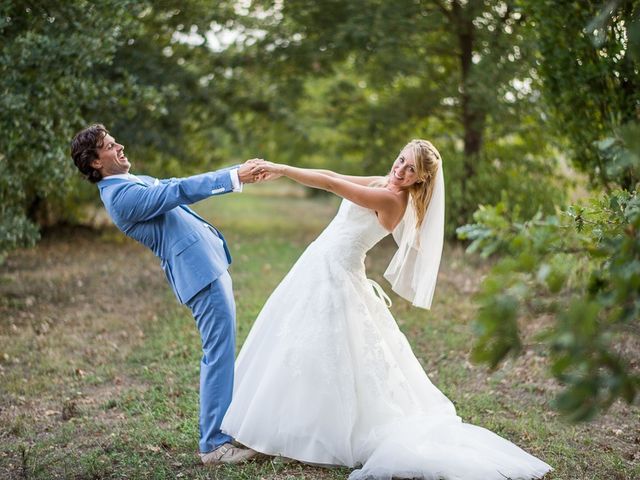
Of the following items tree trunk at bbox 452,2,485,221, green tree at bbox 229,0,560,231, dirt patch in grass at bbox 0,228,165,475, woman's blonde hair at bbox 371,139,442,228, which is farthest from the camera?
tree trunk at bbox 452,2,485,221

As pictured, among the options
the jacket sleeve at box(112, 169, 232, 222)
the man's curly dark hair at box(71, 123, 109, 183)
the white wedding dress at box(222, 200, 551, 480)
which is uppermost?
the man's curly dark hair at box(71, 123, 109, 183)

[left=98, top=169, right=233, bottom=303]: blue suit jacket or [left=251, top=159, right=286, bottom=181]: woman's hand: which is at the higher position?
[left=251, top=159, right=286, bottom=181]: woman's hand

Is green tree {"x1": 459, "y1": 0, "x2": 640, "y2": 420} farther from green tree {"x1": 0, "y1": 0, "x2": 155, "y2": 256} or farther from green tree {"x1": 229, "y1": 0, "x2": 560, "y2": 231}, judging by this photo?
green tree {"x1": 229, "y1": 0, "x2": 560, "y2": 231}

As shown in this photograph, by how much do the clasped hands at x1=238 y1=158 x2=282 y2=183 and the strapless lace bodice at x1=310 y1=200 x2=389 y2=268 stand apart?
52 cm

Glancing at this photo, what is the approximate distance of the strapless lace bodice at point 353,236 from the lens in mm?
4512

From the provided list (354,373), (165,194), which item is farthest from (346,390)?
(165,194)

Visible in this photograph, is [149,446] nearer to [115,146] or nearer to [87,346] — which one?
[115,146]

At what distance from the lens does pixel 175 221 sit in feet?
14.4

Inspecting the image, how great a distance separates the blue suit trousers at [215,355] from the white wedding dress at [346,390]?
10cm

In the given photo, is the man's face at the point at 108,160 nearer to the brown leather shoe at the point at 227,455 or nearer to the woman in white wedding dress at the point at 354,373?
the woman in white wedding dress at the point at 354,373

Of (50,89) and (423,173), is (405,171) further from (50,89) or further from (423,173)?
(50,89)

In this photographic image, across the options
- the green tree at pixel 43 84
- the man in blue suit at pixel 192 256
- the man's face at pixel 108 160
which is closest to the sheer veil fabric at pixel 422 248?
the man in blue suit at pixel 192 256

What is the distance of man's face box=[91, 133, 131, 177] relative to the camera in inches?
169

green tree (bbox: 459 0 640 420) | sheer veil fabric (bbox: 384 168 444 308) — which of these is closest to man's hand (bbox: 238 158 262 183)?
sheer veil fabric (bbox: 384 168 444 308)
